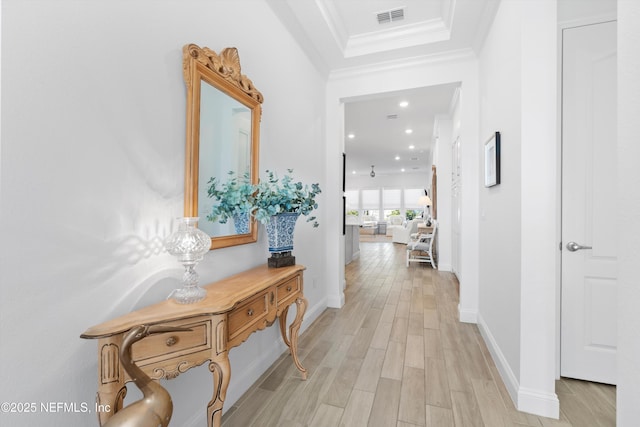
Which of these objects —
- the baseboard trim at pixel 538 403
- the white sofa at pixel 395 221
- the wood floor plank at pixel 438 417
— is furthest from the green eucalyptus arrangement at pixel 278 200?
the white sofa at pixel 395 221

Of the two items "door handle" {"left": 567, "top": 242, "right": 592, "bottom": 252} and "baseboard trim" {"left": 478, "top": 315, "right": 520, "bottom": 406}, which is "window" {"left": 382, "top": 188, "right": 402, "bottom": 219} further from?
"door handle" {"left": 567, "top": 242, "right": 592, "bottom": 252}

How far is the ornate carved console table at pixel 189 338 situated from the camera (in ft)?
3.06

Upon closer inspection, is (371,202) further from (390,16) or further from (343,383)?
(343,383)

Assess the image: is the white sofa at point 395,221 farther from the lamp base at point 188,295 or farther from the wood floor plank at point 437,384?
the lamp base at point 188,295

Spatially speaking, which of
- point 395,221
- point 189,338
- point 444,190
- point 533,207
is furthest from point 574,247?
point 395,221

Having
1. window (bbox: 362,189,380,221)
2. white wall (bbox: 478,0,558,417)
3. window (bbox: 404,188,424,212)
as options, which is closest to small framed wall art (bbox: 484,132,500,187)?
white wall (bbox: 478,0,558,417)

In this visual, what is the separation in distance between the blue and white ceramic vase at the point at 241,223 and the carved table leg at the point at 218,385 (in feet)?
2.89

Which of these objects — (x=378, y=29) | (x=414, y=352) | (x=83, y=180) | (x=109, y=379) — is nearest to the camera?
(x=109, y=379)

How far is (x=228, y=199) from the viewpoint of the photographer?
1625 mm

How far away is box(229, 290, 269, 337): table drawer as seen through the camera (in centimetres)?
131

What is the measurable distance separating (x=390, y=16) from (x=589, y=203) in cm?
237

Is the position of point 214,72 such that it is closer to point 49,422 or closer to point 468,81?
point 49,422

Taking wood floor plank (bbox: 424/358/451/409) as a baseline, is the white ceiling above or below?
above

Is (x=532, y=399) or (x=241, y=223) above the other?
(x=241, y=223)
